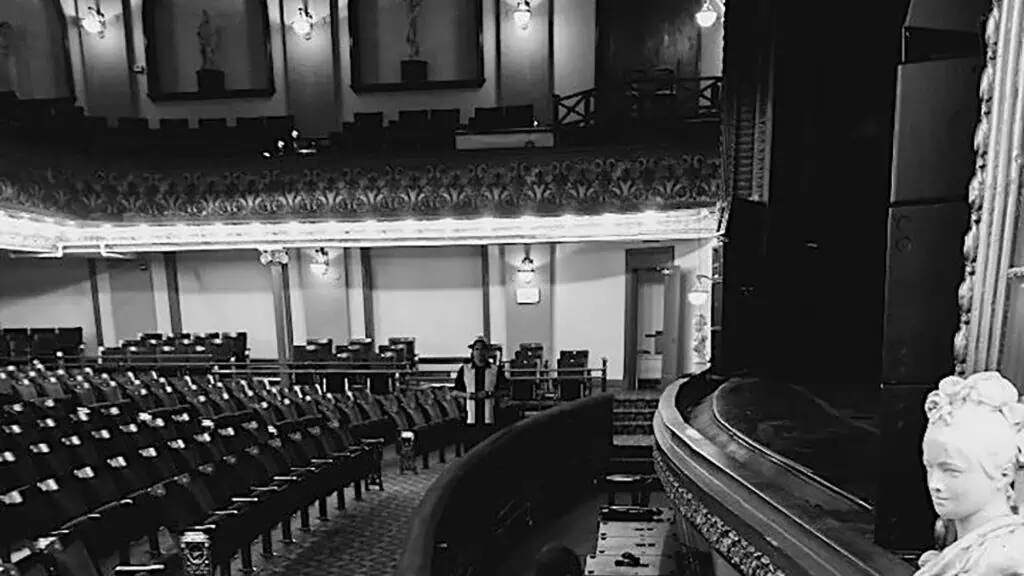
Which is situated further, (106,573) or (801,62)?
(106,573)

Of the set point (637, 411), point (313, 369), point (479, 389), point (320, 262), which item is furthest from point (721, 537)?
point (320, 262)

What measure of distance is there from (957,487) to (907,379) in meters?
0.42

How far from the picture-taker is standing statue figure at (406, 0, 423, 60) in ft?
34.8

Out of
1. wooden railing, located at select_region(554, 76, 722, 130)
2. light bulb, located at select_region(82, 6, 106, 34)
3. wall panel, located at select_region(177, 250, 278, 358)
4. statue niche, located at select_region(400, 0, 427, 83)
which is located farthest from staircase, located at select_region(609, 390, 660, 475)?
light bulb, located at select_region(82, 6, 106, 34)

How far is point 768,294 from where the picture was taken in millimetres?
3350

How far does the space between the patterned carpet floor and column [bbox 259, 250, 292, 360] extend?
5.44 m

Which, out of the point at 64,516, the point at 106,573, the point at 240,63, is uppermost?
the point at 240,63

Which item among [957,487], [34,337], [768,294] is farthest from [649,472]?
[34,337]

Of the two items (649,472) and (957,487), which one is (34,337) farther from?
(957,487)

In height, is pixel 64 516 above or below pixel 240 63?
below

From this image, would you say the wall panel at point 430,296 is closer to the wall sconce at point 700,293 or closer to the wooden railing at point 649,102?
the wooden railing at point 649,102

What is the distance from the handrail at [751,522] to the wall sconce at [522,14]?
8.77 metres

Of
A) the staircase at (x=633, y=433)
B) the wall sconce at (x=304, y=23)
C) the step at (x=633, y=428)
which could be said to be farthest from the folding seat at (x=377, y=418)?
the wall sconce at (x=304, y=23)

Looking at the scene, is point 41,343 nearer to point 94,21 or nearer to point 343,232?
point 94,21
